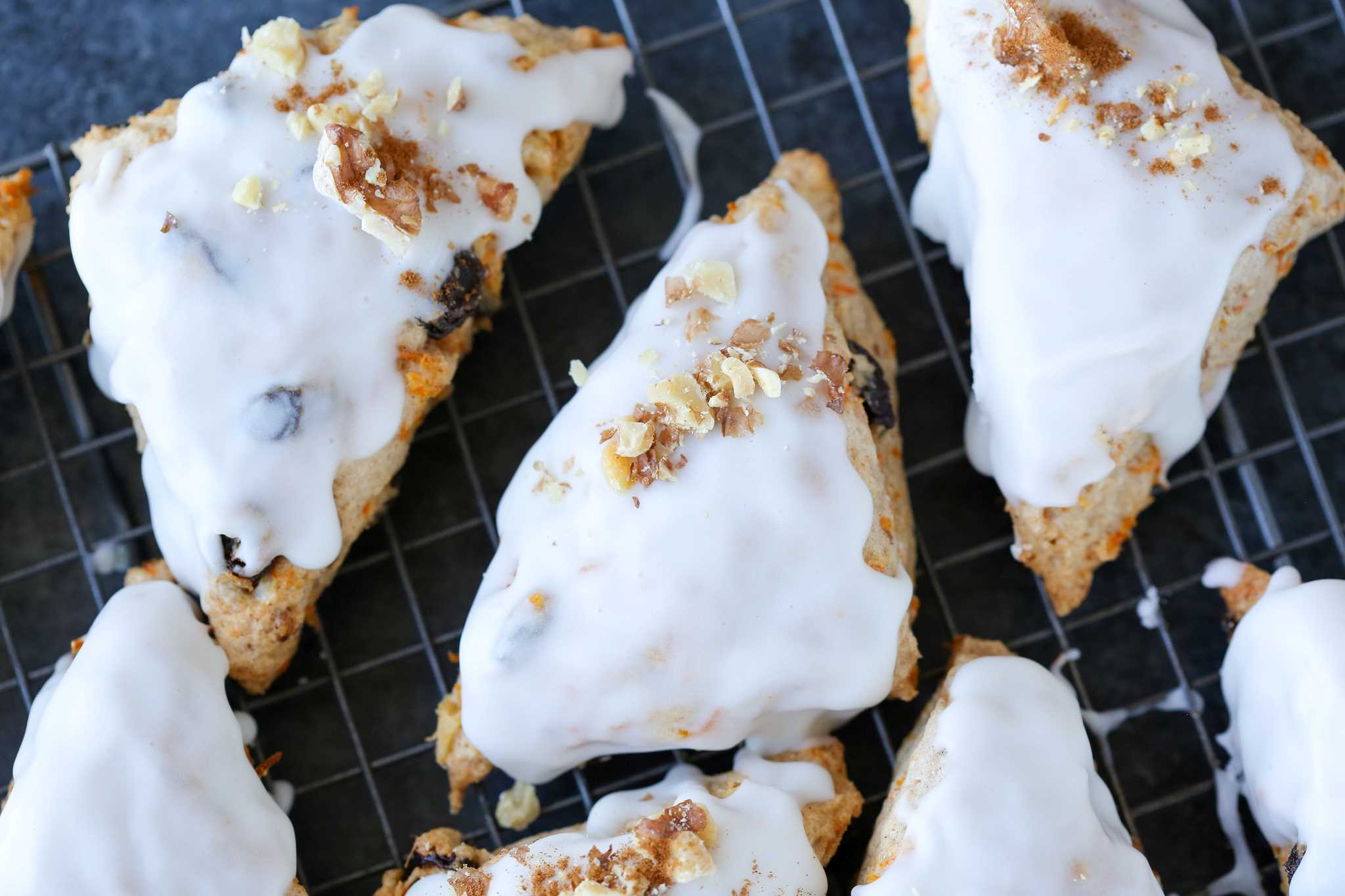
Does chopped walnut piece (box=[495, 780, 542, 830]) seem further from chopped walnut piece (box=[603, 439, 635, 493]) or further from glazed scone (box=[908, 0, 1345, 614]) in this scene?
glazed scone (box=[908, 0, 1345, 614])

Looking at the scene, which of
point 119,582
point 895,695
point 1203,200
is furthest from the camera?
point 119,582

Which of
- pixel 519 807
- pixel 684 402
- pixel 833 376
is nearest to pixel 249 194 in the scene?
pixel 684 402

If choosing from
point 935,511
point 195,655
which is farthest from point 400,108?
point 935,511

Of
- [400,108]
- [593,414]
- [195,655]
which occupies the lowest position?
[195,655]

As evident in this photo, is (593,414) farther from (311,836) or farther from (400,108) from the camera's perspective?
(311,836)

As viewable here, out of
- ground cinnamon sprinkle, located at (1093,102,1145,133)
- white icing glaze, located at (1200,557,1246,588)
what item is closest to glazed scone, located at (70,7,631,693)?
ground cinnamon sprinkle, located at (1093,102,1145,133)

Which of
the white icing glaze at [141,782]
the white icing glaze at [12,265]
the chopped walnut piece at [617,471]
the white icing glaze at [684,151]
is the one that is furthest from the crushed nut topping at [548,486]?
the white icing glaze at [12,265]
